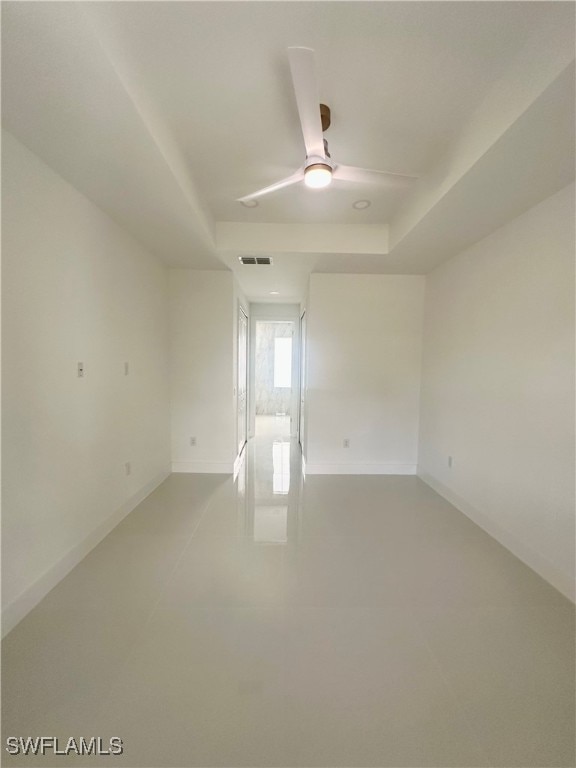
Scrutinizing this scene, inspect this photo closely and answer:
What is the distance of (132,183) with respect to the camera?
189cm

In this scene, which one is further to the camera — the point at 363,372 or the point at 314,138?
the point at 363,372

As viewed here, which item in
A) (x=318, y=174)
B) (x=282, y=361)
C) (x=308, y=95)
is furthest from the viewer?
(x=282, y=361)

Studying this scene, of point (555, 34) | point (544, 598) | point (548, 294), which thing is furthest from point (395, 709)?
point (555, 34)

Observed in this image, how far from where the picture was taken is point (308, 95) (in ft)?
4.06

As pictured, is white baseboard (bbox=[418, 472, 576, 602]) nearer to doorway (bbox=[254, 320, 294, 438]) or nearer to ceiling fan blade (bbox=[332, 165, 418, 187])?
ceiling fan blade (bbox=[332, 165, 418, 187])

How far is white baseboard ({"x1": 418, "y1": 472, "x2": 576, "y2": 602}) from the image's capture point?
1.79 m

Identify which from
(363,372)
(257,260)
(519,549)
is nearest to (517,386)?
(519,549)

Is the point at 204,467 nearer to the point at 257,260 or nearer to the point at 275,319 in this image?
the point at 257,260

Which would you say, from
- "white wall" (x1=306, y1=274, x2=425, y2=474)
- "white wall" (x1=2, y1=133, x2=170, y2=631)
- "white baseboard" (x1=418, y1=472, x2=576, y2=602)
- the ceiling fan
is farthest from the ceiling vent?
"white baseboard" (x1=418, y1=472, x2=576, y2=602)

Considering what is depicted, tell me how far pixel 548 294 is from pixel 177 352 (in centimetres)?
350

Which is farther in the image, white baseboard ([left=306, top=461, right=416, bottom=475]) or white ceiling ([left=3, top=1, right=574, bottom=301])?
white baseboard ([left=306, top=461, right=416, bottom=475])

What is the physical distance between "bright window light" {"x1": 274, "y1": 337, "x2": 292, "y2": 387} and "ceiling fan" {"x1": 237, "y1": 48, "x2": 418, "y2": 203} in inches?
236

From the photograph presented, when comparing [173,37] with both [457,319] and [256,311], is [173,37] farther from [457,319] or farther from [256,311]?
[256,311]

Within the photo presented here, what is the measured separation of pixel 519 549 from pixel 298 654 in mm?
1771
